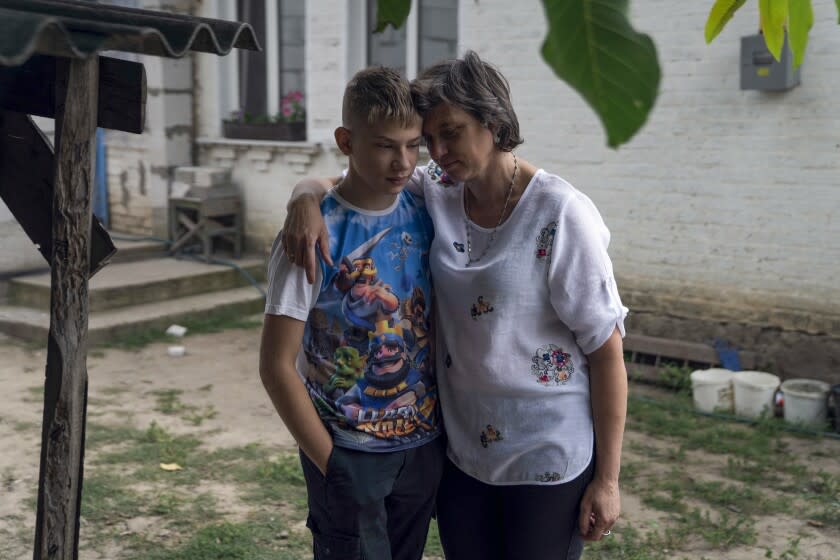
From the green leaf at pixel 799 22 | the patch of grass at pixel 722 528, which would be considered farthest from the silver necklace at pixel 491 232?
the patch of grass at pixel 722 528

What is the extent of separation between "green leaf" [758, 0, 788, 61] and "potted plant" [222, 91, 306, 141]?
8.46 metres

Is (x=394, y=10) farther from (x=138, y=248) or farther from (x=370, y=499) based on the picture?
(x=138, y=248)

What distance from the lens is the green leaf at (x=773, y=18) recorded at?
40.0 inches

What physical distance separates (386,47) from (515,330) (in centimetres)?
708

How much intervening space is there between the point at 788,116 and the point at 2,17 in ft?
18.4

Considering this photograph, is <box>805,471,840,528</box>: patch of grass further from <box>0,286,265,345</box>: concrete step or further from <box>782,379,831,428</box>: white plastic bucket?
<box>0,286,265,345</box>: concrete step

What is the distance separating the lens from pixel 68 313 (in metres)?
2.44

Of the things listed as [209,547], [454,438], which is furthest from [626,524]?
[454,438]

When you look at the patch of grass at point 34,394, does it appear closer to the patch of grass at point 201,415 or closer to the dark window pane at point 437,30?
the patch of grass at point 201,415

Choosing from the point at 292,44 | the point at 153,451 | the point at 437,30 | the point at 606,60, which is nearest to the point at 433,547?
the point at 153,451

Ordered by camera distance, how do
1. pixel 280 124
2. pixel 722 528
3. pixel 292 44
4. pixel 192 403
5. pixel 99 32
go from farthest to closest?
pixel 292 44
pixel 280 124
pixel 192 403
pixel 722 528
pixel 99 32

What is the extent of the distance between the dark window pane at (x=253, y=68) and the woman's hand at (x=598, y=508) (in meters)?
8.19

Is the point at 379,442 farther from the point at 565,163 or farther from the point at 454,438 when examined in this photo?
the point at 565,163

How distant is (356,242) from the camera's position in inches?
87.4
